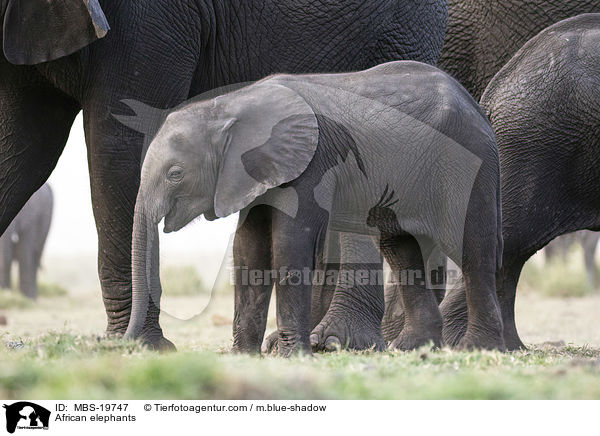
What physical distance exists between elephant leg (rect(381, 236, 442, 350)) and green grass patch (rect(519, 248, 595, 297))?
8.37 meters

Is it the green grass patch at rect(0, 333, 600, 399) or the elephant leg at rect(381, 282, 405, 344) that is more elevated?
the elephant leg at rect(381, 282, 405, 344)

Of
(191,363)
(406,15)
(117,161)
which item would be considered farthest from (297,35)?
(191,363)

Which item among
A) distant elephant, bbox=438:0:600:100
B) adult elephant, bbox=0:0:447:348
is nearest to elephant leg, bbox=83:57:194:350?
adult elephant, bbox=0:0:447:348

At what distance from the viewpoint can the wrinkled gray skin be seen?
638 inches

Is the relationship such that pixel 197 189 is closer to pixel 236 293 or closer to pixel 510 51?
pixel 236 293

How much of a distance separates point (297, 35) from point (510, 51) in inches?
81.7

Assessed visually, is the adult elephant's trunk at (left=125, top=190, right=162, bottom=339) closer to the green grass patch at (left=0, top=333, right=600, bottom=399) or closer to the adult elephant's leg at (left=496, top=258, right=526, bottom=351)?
the green grass patch at (left=0, top=333, right=600, bottom=399)

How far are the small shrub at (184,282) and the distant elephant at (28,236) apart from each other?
5.93ft

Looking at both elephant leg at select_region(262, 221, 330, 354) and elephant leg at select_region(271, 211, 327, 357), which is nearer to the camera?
elephant leg at select_region(271, 211, 327, 357)

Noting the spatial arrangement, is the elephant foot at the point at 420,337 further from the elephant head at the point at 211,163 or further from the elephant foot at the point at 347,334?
the elephant head at the point at 211,163

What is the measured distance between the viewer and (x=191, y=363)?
4324 millimetres

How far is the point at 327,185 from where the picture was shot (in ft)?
17.7
